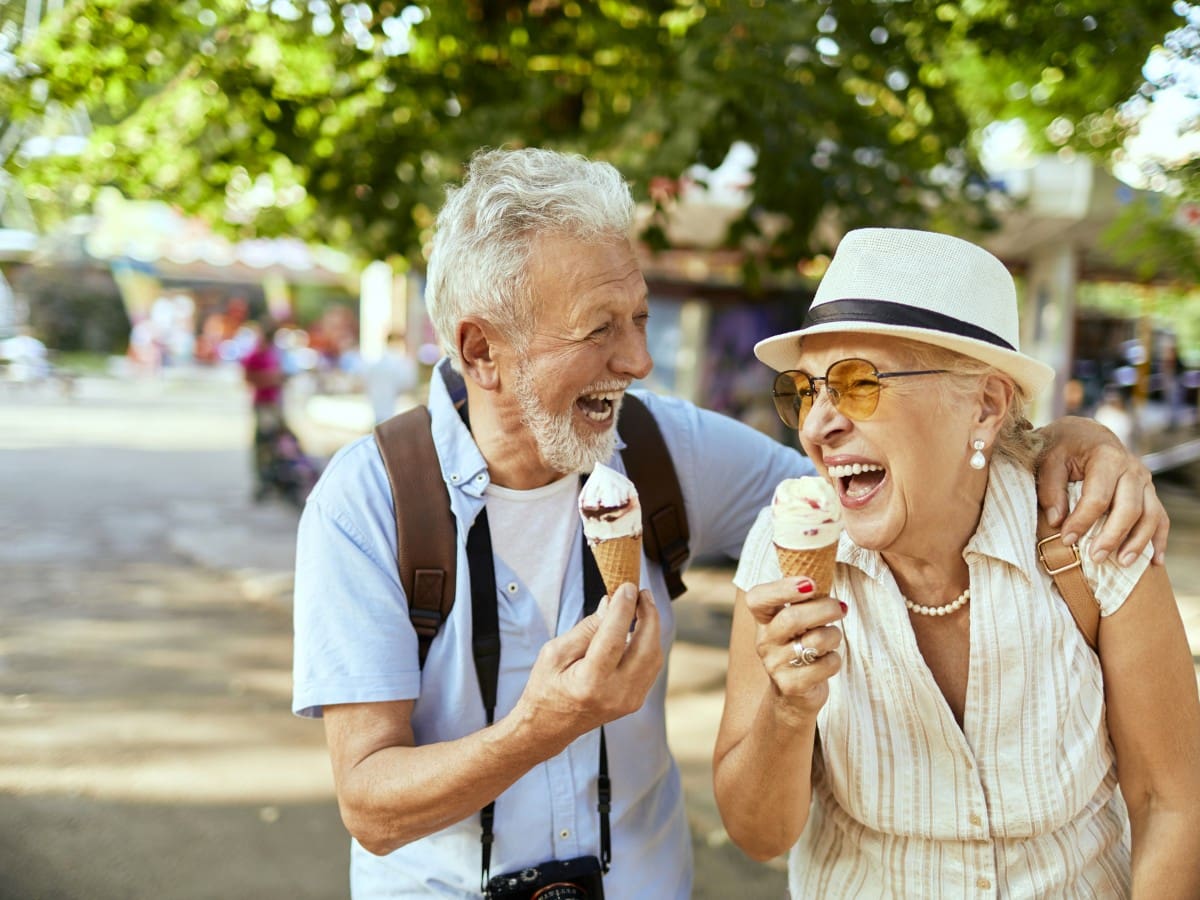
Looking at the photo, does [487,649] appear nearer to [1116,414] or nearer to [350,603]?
[350,603]

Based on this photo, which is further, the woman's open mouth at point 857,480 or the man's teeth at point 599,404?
the man's teeth at point 599,404

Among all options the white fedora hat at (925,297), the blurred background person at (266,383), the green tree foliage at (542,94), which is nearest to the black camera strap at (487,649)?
the white fedora hat at (925,297)

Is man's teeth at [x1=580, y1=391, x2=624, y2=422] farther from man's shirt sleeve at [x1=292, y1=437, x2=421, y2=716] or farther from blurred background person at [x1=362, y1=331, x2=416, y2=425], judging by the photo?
blurred background person at [x1=362, y1=331, x2=416, y2=425]

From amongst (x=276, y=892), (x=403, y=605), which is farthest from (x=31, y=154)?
(x=403, y=605)

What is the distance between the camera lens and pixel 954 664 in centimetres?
223

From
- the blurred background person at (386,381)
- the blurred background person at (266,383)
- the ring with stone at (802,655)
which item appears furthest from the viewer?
the blurred background person at (266,383)

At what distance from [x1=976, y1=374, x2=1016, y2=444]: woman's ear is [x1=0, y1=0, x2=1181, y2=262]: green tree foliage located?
329 centimetres

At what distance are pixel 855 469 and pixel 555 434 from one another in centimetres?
67

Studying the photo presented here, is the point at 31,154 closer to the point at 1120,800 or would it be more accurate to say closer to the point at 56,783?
the point at 56,783

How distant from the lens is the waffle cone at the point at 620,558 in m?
2.13

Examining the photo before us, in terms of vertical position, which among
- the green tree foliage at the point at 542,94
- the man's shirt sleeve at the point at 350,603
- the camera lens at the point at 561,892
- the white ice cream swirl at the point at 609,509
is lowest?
the camera lens at the point at 561,892

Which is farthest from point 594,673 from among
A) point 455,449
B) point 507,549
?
point 455,449

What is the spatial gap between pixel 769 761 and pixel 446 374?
122cm

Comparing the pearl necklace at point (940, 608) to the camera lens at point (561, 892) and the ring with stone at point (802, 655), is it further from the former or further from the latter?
the camera lens at point (561, 892)
